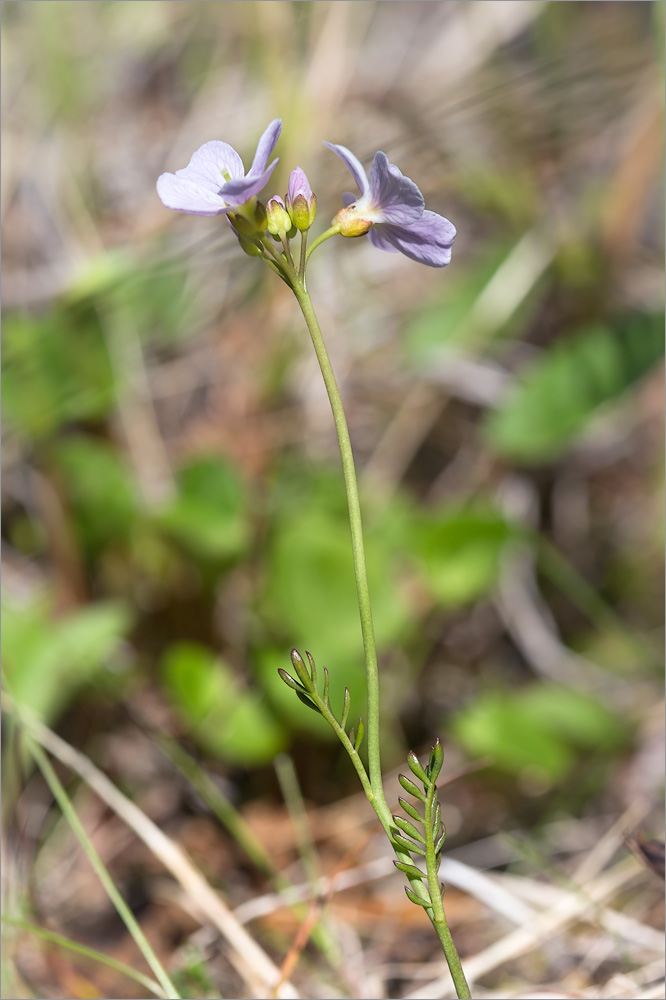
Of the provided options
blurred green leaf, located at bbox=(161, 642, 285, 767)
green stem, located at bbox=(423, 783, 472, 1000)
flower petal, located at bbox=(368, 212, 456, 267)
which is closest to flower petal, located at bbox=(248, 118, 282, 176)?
flower petal, located at bbox=(368, 212, 456, 267)

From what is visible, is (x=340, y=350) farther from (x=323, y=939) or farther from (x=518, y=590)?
(x=323, y=939)

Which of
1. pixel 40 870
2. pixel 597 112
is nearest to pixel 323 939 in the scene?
pixel 40 870

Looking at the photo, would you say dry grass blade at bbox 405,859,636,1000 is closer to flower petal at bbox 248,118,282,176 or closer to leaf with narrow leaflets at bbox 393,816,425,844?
leaf with narrow leaflets at bbox 393,816,425,844

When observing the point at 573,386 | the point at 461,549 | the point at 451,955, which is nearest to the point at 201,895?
the point at 451,955

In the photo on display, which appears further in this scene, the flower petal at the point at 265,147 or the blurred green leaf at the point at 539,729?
the blurred green leaf at the point at 539,729

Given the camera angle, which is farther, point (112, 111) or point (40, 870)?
point (112, 111)

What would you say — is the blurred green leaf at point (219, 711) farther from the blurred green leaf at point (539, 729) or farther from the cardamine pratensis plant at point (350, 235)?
the cardamine pratensis plant at point (350, 235)

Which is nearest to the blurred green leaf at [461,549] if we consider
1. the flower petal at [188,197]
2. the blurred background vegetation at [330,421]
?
the blurred background vegetation at [330,421]

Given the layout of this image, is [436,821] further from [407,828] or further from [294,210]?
[294,210]
